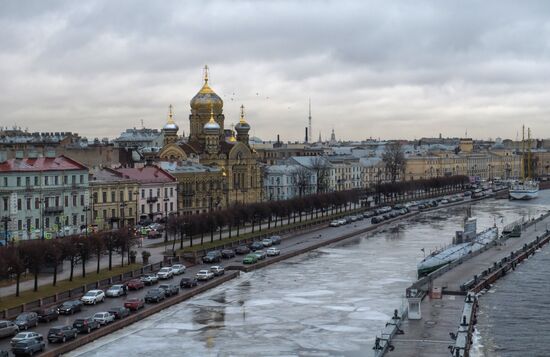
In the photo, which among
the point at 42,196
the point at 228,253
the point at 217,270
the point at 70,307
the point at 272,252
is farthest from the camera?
the point at 42,196

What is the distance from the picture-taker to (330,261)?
55344mm

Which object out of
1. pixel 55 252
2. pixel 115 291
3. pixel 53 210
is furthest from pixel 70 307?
pixel 53 210

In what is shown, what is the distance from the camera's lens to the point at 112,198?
67938 millimetres

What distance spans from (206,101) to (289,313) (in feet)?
207

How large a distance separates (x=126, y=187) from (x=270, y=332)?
37.2 metres

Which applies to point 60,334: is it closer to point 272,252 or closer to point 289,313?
point 289,313

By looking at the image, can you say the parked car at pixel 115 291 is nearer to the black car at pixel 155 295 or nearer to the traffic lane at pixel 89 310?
the traffic lane at pixel 89 310

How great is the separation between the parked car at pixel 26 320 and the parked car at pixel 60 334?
196 centimetres

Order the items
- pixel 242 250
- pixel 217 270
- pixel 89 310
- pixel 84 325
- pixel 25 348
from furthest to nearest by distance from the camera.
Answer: pixel 242 250 → pixel 217 270 → pixel 89 310 → pixel 84 325 → pixel 25 348

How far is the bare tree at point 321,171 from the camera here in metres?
112

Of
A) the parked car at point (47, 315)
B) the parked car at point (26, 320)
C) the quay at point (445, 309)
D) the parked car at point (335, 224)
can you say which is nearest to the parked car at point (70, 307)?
the parked car at point (47, 315)

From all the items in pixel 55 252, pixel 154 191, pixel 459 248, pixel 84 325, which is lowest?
pixel 84 325

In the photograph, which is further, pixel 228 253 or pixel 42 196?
pixel 42 196

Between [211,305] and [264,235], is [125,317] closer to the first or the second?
[211,305]
